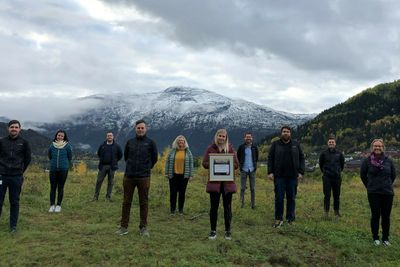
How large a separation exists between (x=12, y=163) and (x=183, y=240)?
433 centimetres

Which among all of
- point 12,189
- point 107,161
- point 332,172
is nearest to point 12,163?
point 12,189

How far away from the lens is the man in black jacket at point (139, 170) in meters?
10.2

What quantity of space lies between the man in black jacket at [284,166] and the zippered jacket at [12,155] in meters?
6.36

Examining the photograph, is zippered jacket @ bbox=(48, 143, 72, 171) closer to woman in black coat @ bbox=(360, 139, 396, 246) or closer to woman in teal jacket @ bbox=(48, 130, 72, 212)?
woman in teal jacket @ bbox=(48, 130, 72, 212)

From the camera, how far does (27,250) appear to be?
347 inches

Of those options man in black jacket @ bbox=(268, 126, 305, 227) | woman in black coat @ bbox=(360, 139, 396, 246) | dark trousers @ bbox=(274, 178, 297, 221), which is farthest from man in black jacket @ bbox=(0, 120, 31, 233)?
woman in black coat @ bbox=(360, 139, 396, 246)

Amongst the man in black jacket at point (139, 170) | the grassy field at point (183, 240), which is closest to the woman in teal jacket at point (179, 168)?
the grassy field at point (183, 240)

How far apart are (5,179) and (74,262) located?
329cm

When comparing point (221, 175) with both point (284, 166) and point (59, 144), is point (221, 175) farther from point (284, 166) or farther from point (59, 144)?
point (59, 144)

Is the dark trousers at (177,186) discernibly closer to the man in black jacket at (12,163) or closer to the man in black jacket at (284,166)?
the man in black jacket at (284,166)

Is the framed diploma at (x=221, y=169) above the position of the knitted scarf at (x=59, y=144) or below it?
below

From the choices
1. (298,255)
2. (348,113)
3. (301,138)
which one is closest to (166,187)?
(298,255)

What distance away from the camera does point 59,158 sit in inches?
528

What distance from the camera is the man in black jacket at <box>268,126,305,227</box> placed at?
12.0 m
